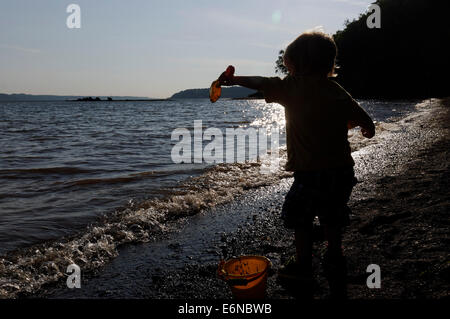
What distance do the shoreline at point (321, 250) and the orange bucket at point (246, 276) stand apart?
212 mm

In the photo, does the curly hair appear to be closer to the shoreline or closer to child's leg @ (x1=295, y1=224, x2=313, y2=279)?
child's leg @ (x1=295, y1=224, x2=313, y2=279)

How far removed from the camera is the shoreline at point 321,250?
2826 mm

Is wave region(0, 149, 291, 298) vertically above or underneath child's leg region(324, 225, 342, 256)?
underneath

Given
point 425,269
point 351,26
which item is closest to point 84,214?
point 425,269

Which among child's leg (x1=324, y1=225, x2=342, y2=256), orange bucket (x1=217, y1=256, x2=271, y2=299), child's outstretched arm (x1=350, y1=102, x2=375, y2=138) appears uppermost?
child's outstretched arm (x1=350, y1=102, x2=375, y2=138)

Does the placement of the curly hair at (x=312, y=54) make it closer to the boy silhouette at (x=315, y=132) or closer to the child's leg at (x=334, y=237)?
the boy silhouette at (x=315, y=132)

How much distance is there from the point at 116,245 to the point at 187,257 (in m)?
0.98

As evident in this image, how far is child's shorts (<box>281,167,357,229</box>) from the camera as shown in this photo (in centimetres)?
266

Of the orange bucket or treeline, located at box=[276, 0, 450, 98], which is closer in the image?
the orange bucket

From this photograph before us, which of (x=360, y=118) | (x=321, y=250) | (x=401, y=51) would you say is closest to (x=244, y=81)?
(x=360, y=118)

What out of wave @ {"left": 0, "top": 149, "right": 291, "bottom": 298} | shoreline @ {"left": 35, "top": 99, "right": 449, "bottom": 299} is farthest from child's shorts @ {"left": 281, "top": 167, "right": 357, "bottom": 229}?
wave @ {"left": 0, "top": 149, "right": 291, "bottom": 298}

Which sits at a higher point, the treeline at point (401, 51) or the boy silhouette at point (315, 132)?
the treeline at point (401, 51)

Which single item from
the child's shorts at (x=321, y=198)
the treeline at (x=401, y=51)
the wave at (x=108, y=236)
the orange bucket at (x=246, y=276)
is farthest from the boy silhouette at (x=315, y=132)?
the treeline at (x=401, y=51)

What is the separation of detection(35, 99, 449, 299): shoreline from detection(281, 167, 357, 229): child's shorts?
1.93ft
